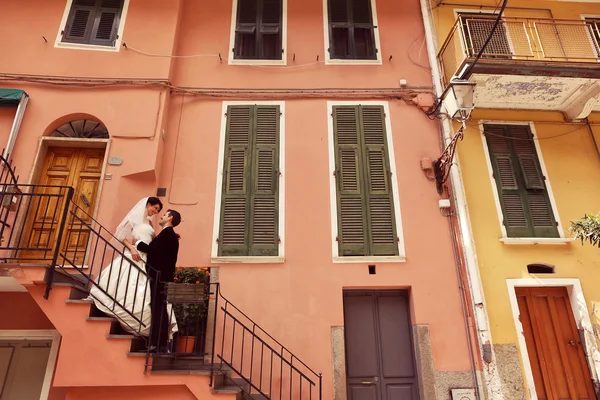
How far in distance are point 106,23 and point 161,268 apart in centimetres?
552

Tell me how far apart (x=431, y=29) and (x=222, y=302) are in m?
6.74

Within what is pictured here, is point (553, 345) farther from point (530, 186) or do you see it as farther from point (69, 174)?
point (69, 174)

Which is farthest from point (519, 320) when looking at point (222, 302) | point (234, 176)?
point (234, 176)

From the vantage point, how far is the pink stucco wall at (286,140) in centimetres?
650

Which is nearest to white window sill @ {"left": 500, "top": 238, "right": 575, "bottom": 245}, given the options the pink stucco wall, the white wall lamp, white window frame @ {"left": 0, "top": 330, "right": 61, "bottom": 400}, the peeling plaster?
the pink stucco wall

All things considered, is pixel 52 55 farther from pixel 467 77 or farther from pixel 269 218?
pixel 467 77

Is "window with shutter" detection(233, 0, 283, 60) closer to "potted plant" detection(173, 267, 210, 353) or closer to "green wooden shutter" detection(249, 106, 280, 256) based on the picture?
"green wooden shutter" detection(249, 106, 280, 256)

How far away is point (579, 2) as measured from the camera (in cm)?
884

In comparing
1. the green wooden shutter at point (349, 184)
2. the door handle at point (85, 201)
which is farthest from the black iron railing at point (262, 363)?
the door handle at point (85, 201)

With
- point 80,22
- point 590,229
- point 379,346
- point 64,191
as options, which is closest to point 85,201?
point 64,191

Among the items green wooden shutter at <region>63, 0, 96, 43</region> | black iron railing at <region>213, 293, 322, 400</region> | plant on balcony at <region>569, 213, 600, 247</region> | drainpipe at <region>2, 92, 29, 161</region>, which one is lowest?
black iron railing at <region>213, 293, 322, 400</region>

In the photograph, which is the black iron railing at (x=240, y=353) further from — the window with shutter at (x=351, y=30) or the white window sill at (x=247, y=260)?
the window with shutter at (x=351, y=30)

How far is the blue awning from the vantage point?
695 centimetres

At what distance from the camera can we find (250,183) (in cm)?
726
